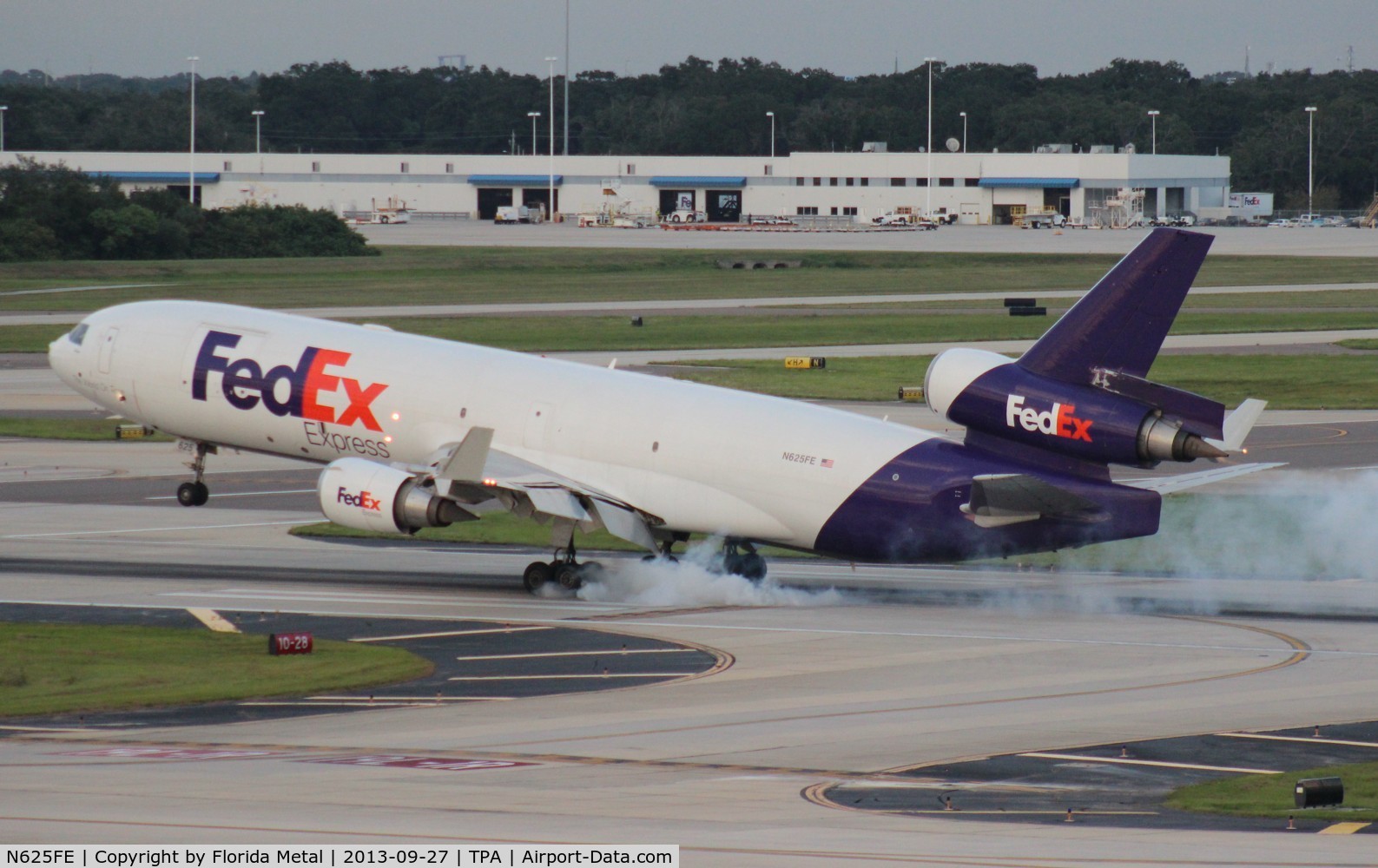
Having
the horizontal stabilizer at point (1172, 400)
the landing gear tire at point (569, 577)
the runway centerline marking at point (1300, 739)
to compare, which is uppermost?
the horizontal stabilizer at point (1172, 400)

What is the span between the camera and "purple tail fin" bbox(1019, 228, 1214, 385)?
3472 cm

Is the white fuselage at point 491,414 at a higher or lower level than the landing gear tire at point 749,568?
higher

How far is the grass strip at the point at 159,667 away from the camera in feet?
95.6

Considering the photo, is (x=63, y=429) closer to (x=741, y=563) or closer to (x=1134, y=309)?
(x=741, y=563)

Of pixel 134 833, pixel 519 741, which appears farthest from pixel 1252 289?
pixel 134 833

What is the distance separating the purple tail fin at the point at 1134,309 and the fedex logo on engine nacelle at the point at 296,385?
16.7 metres

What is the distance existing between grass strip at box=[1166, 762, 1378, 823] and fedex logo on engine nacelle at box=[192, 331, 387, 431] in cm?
2472

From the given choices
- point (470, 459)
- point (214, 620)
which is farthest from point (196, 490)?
point (470, 459)

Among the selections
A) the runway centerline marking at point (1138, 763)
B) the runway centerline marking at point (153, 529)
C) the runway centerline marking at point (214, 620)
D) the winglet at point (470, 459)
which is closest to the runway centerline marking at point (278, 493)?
the runway centerline marking at point (153, 529)

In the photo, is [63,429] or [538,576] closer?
[538,576]

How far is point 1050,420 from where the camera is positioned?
118 ft

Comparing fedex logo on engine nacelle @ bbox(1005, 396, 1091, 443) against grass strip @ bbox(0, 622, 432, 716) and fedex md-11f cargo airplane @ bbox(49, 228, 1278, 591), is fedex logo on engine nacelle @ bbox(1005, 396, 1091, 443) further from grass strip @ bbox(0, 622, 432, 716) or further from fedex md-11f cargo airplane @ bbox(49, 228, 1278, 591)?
grass strip @ bbox(0, 622, 432, 716)

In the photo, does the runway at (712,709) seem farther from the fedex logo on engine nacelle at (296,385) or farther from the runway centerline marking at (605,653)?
the fedex logo on engine nacelle at (296,385)
